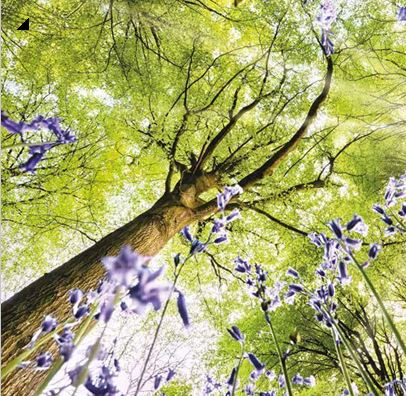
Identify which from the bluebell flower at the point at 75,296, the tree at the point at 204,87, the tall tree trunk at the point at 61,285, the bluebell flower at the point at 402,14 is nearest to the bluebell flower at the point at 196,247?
the bluebell flower at the point at 75,296

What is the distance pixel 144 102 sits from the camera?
19.7 ft

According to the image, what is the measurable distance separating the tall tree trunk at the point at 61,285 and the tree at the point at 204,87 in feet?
1.80

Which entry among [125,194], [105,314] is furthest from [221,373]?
[105,314]

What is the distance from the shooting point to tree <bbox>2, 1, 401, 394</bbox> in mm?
5434

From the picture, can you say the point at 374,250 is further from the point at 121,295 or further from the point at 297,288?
the point at 121,295

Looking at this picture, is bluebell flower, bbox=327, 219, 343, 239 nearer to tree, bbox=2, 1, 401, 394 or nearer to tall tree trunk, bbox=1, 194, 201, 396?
tall tree trunk, bbox=1, 194, 201, 396

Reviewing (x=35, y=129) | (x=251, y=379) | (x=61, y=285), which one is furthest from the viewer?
(x=61, y=285)

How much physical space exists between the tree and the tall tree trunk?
0.55m

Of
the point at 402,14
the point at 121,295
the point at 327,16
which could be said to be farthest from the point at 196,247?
the point at 327,16

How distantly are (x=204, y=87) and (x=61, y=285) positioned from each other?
4.58m

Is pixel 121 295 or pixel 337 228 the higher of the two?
pixel 121 295

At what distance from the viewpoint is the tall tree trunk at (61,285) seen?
2.25m

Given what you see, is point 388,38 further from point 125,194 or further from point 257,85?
point 125,194

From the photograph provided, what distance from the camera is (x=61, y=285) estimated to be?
2.96 m
